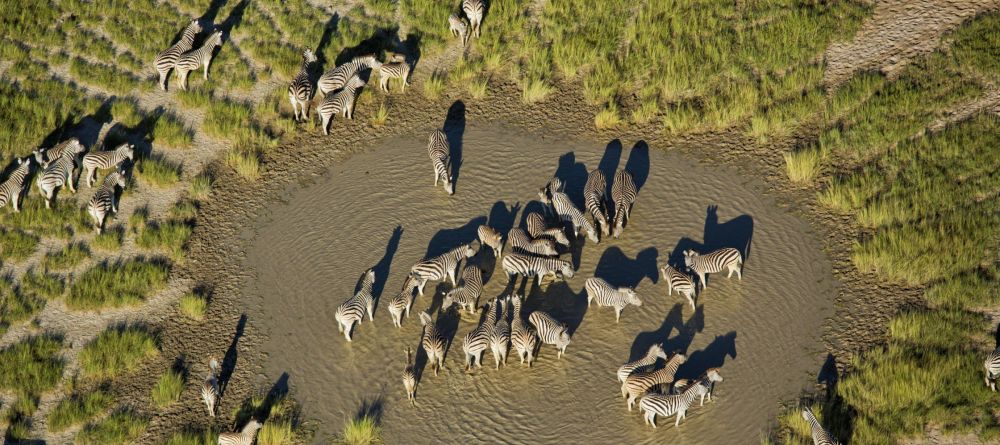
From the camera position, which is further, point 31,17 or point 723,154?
point 31,17

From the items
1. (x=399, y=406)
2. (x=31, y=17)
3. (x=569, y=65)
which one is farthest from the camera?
(x=31, y=17)

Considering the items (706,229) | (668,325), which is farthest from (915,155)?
(668,325)

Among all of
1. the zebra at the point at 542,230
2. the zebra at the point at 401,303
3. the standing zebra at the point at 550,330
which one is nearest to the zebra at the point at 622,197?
the zebra at the point at 542,230

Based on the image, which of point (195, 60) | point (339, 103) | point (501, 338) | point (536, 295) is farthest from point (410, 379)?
point (195, 60)

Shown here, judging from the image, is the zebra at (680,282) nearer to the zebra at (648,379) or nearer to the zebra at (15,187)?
the zebra at (648,379)

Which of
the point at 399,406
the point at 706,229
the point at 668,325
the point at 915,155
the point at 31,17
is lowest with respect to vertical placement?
the point at 399,406

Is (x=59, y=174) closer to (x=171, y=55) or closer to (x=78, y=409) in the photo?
(x=171, y=55)

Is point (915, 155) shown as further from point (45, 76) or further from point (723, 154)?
point (45, 76)
